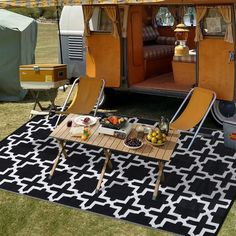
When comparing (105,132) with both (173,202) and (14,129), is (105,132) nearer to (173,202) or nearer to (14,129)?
(173,202)

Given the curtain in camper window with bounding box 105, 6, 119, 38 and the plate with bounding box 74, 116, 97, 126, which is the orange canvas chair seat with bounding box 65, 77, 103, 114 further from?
the plate with bounding box 74, 116, 97, 126

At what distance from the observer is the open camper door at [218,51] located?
734 centimetres

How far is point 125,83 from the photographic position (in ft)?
29.3

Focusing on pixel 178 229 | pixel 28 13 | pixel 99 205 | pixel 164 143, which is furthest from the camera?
pixel 28 13

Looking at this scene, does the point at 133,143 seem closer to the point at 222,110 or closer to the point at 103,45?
the point at 222,110

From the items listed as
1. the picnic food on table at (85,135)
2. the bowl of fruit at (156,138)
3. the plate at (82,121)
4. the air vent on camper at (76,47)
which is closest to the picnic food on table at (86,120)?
the plate at (82,121)

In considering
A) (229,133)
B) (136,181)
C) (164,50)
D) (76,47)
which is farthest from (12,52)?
(229,133)

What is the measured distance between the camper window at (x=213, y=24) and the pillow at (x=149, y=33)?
11.0 feet

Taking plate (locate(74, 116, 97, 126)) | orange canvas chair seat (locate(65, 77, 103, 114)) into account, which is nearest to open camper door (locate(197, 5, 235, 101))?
orange canvas chair seat (locate(65, 77, 103, 114))

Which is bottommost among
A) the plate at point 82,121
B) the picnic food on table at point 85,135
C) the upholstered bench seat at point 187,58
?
the picnic food on table at point 85,135

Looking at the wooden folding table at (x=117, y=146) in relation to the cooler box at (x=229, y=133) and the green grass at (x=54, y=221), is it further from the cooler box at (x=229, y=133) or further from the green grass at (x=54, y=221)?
the cooler box at (x=229, y=133)

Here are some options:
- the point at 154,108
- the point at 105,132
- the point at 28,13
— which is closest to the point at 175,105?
the point at 154,108

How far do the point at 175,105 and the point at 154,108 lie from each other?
555 millimetres

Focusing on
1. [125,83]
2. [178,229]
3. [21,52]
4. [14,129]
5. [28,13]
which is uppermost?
[28,13]
